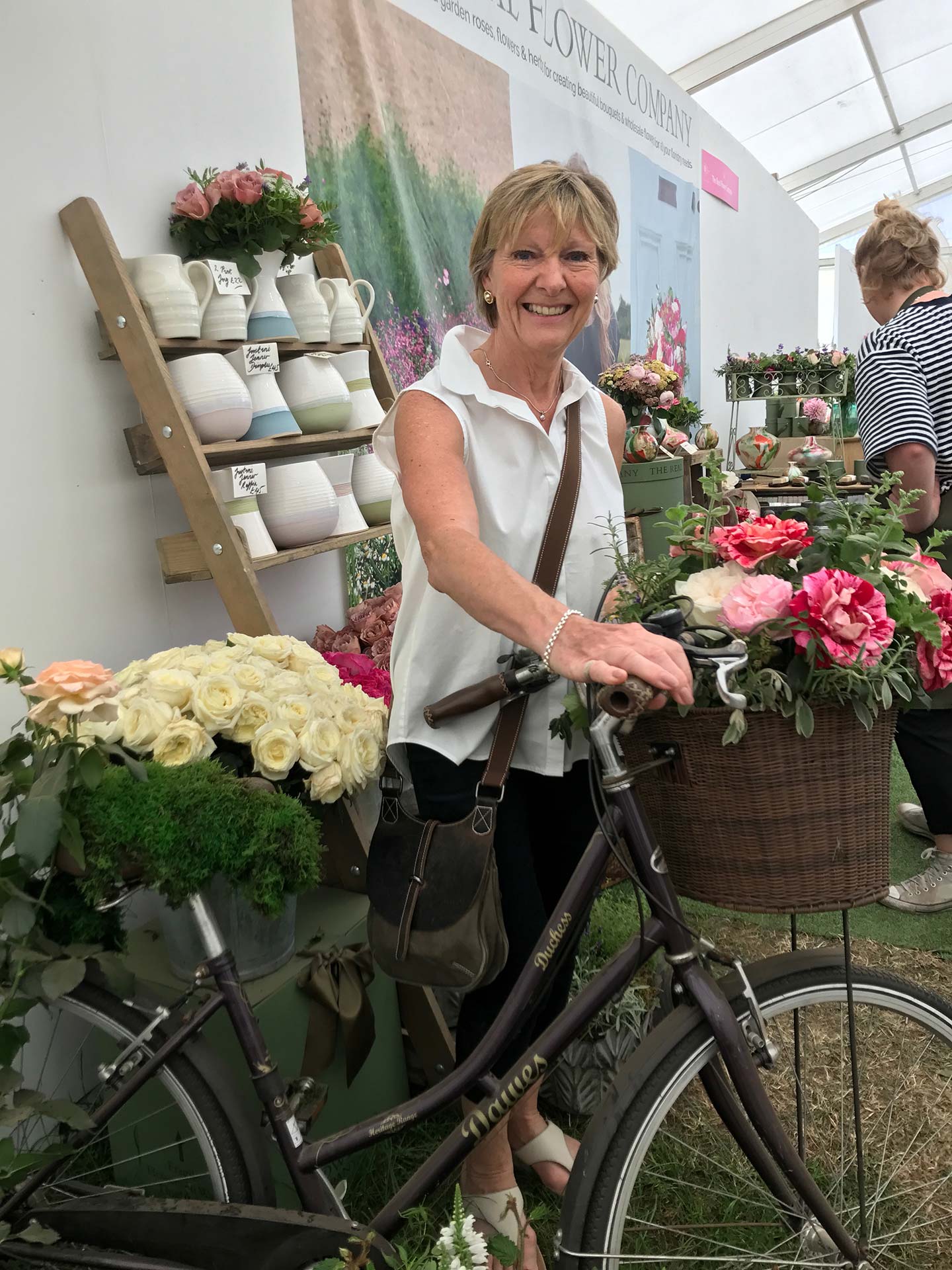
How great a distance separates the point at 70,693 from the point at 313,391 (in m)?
1.18

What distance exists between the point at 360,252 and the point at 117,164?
3.16ft

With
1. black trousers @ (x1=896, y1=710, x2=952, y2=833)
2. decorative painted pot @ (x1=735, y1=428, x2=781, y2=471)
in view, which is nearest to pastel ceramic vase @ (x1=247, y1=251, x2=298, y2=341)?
black trousers @ (x1=896, y1=710, x2=952, y2=833)

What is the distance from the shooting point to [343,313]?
7.80 feet

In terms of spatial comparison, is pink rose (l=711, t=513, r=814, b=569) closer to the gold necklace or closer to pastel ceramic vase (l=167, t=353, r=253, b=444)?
the gold necklace

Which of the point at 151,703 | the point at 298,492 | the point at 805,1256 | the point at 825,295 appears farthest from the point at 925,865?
the point at 825,295

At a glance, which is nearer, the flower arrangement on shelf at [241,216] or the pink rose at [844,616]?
the pink rose at [844,616]

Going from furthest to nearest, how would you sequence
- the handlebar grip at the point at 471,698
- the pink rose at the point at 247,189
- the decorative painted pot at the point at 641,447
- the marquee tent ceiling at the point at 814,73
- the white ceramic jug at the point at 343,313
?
the marquee tent ceiling at the point at 814,73 → the decorative painted pot at the point at 641,447 → the white ceramic jug at the point at 343,313 → the pink rose at the point at 247,189 → the handlebar grip at the point at 471,698

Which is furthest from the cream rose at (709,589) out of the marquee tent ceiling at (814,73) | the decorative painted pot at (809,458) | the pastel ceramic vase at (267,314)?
the marquee tent ceiling at (814,73)

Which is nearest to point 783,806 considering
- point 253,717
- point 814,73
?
point 253,717

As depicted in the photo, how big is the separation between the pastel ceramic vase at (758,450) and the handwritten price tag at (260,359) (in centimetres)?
361

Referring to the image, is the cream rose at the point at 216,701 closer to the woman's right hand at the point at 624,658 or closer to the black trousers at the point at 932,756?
the woman's right hand at the point at 624,658

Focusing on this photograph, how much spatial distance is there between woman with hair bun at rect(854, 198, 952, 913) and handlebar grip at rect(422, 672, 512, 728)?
1.62 meters

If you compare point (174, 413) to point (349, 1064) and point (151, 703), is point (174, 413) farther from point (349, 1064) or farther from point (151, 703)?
point (349, 1064)

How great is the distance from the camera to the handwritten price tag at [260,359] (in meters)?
2.03
